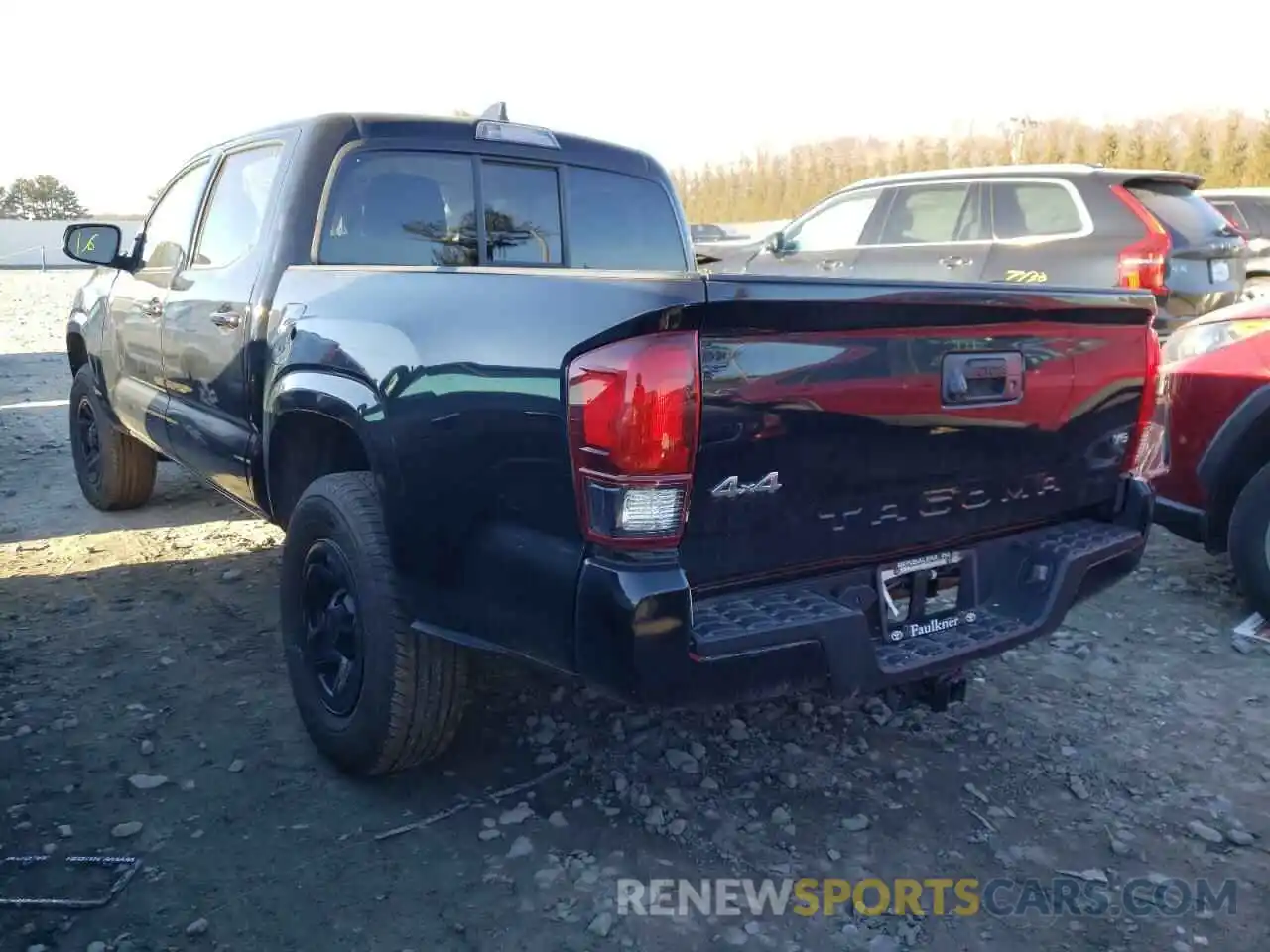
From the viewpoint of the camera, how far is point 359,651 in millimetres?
2852

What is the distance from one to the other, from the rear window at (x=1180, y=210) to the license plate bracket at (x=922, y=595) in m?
5.25

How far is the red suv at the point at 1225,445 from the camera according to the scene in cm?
406

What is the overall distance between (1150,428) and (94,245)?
4.46 meters

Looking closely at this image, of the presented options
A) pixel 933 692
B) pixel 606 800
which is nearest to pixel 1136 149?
pixel 933 692

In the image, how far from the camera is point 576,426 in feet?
7.07

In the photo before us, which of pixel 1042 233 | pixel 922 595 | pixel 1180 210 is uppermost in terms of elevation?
pixel 1180 210

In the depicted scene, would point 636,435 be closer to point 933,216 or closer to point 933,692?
point 933,692

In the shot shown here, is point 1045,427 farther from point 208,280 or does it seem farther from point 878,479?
point 208,280

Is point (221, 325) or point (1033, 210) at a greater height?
point (1033, 210)

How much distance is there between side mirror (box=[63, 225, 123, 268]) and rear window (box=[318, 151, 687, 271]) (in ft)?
6.18

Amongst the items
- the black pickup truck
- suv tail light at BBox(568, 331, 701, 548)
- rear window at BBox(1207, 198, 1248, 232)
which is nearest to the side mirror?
the black pickup truck

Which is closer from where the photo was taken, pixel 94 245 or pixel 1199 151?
pixel 94 245

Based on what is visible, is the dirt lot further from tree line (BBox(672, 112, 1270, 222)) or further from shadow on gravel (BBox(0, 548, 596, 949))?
tree line (BBox(672, 112, 1270, 222))

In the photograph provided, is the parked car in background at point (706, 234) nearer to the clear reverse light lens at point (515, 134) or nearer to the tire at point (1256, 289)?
the tire at point (1256, 289)
